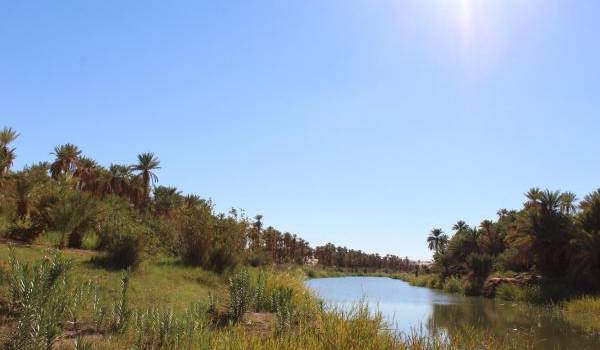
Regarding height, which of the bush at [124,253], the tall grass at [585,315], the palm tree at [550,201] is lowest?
the tall grass at [585,315]

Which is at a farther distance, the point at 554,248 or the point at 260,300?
the point at 554,248

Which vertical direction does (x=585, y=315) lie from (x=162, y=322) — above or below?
below

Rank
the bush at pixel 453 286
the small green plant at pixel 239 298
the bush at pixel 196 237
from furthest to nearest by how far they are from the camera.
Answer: the bush at pixel 453 286 < the bush at pixel 196 237 < the small green plant at pixel 239 298

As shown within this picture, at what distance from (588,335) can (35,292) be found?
21.1 metres

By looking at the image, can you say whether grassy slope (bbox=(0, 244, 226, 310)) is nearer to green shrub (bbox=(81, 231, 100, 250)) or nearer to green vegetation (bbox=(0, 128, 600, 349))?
green vegetation (bbox=(0, 128, 600, 349))

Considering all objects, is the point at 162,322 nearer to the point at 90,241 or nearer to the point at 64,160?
the point at 90,241

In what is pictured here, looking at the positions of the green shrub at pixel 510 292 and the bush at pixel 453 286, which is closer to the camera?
the green shrub at pixel 510 292

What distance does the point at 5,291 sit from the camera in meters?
10.5

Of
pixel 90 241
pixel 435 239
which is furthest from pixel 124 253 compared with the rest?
pixel 435 239

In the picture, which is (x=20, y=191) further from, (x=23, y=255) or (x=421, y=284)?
(x=421, y=284)

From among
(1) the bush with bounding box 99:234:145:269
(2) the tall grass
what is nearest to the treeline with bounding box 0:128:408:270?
(1) the bush with bounding box 99:234:145:269

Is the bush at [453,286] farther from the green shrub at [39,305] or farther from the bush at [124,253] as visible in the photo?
the green shrub at [39,305]

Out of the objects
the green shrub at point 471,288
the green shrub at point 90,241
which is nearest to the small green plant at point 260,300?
the green shrub at point 90,241

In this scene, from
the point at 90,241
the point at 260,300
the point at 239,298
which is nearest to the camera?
the point at 239,298
